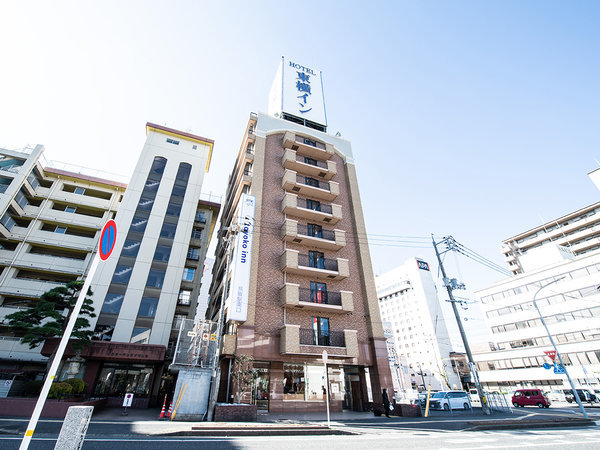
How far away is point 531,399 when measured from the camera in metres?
25.4

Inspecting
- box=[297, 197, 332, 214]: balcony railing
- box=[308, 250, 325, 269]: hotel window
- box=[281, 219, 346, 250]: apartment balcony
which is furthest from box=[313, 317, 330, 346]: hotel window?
box=[297, 197, 332, 214]: balcony railing

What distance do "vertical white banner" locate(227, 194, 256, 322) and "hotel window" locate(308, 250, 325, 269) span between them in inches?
209

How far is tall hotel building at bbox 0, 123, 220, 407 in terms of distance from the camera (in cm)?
2280

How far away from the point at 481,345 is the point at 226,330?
178ft

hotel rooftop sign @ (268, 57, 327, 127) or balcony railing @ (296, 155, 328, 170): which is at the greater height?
hotel rooftop sign @ (268, 57, 327, 127)

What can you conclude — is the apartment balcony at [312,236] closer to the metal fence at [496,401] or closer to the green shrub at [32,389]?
the metal fence at [496,401]

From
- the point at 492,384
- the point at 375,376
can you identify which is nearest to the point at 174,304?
the point at 375,376

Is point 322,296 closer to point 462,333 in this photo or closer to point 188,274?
point 462,333

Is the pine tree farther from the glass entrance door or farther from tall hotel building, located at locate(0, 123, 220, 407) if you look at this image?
the glass entrance door

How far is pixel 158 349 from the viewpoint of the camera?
73.4ft

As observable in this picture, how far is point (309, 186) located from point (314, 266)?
7484 millimetres

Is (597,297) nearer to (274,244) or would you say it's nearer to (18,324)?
(274,244)

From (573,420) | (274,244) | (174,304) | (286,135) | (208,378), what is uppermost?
(286,135)

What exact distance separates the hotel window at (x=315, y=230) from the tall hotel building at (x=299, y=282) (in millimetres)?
107
